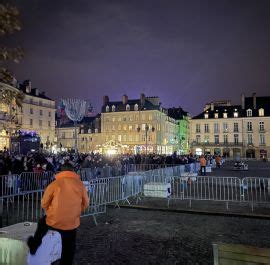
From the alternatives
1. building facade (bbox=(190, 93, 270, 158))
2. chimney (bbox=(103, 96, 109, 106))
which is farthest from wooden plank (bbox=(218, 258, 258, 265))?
chimney (bbox=(103, 96, 109, 106))

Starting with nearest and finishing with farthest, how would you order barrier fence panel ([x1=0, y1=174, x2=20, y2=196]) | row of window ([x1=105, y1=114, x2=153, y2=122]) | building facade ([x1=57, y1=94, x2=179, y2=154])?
barrier fence panel ([x1=0, y1=174, x2=20, y2=196]) < building facade ([x1=57, y1=94, x2=179, y2=154]) < row of window ([x1=105, y1=114, x2=153, y2=122])

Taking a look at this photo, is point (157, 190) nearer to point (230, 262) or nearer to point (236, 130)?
point (230, 262)

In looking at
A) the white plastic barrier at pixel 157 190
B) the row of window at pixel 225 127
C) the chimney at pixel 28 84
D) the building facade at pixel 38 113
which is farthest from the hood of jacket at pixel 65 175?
the row of window at pixel 225 127

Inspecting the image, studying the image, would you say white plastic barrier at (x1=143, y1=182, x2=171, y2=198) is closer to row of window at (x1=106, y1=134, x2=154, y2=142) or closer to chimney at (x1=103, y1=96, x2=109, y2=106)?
row of window at (x1=106, y1=134, x2=154, y2=142)

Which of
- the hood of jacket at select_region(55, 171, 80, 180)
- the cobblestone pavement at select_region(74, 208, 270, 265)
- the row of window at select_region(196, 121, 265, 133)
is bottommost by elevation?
the cobblestone pavement at select_region(74, 208, 270, 265)

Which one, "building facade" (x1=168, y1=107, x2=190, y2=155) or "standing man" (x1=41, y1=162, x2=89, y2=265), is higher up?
"building facade" (x1=168, y1=107, x2=190, y2=155)

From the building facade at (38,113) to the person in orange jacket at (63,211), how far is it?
69087mm

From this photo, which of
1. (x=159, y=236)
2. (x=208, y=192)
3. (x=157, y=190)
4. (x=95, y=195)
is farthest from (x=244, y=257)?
(x=208, y=192)

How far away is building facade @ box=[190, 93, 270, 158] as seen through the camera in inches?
3140

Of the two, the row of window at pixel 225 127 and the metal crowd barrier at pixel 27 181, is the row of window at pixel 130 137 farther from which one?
the metal crowd barrier at pixel 27 181

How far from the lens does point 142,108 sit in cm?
9000

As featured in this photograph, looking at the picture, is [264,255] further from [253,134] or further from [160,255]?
[253,134]

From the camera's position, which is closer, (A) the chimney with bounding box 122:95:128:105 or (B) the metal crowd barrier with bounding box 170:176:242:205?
(B) the metal crowd barrier with bounding box 170:176:242:205

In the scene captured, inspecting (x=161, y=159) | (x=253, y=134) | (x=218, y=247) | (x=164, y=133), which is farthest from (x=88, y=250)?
(x=164, y=133)
